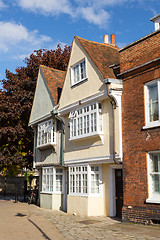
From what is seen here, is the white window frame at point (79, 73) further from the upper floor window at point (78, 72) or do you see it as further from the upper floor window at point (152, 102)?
the upper floor window at point (152, 102)

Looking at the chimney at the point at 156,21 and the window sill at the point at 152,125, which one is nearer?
the window sill at the point at 152,125

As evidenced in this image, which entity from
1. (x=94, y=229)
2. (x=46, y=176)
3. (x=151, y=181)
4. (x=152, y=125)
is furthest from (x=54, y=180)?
(x=152, y=125)

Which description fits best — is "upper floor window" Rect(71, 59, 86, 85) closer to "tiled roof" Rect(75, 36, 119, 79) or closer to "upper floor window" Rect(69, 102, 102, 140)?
"tiled roof" Rect(75, 36, 119, 79)

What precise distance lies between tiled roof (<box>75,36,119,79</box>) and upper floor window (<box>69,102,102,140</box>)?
1755mm

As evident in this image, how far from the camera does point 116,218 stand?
13.8 metres

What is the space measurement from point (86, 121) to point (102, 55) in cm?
388

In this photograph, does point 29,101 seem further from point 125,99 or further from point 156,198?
point 156,198

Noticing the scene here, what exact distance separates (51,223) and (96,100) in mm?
6243

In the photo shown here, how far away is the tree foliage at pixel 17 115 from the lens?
83.0 ft

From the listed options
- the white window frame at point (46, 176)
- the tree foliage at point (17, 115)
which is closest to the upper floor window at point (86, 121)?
the white window frame at point (46, 176)

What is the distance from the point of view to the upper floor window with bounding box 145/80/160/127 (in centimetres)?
1162

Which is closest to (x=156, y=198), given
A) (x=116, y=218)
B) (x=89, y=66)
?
(x=116, y=218)

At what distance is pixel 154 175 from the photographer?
11547mm

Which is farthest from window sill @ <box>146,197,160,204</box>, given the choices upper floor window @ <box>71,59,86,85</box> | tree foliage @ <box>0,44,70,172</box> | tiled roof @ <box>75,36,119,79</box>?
tree foliage @ <box>0,44,70,172</box>
